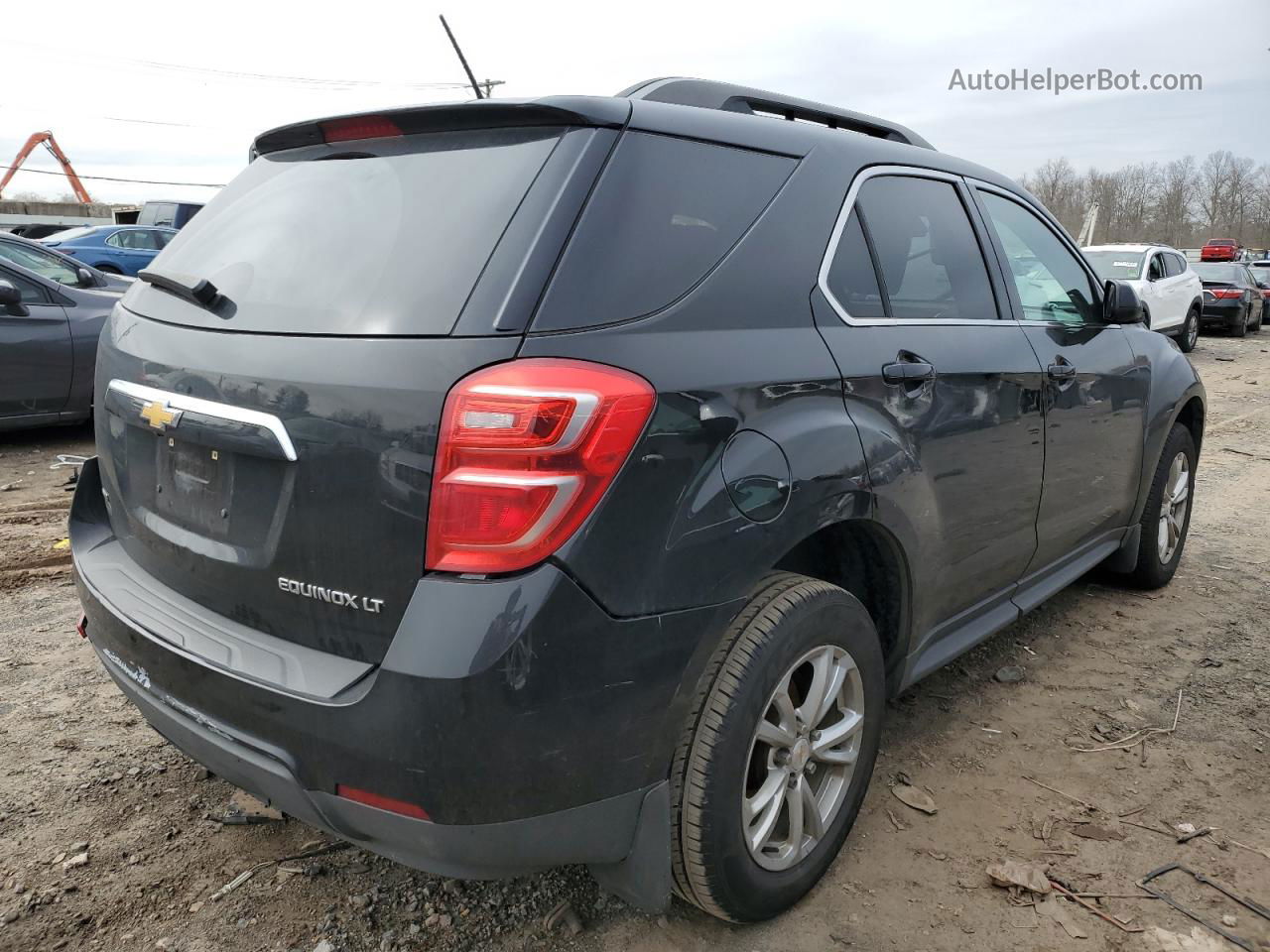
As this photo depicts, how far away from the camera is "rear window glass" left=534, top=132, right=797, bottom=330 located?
176 centimetres

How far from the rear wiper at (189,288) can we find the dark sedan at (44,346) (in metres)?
4.92

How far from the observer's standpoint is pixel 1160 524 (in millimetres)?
4285

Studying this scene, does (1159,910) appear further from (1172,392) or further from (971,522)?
(1172,392)

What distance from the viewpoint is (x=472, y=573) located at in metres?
1.63

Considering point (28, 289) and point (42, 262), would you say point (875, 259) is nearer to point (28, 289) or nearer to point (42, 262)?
point (28, 289)

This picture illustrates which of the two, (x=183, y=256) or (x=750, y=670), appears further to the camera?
(x=183, y=256)

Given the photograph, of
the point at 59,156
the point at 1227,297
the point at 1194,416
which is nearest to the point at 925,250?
the point at 1194,416

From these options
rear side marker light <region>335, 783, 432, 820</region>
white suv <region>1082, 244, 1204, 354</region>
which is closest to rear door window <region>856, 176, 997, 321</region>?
rear side marker light <region>335, 783, 432, 820</region>

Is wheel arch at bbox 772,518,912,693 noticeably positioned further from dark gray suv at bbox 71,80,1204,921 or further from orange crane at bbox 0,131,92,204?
orange crane at bbox 0,131,92,204

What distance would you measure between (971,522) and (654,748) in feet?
4.43

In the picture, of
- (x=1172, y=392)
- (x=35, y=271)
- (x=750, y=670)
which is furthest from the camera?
(x=35, y=271)

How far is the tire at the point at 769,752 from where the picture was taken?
1.92 m

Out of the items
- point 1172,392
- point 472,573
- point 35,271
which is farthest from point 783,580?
point 35,271

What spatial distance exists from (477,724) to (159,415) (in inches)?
40.2
